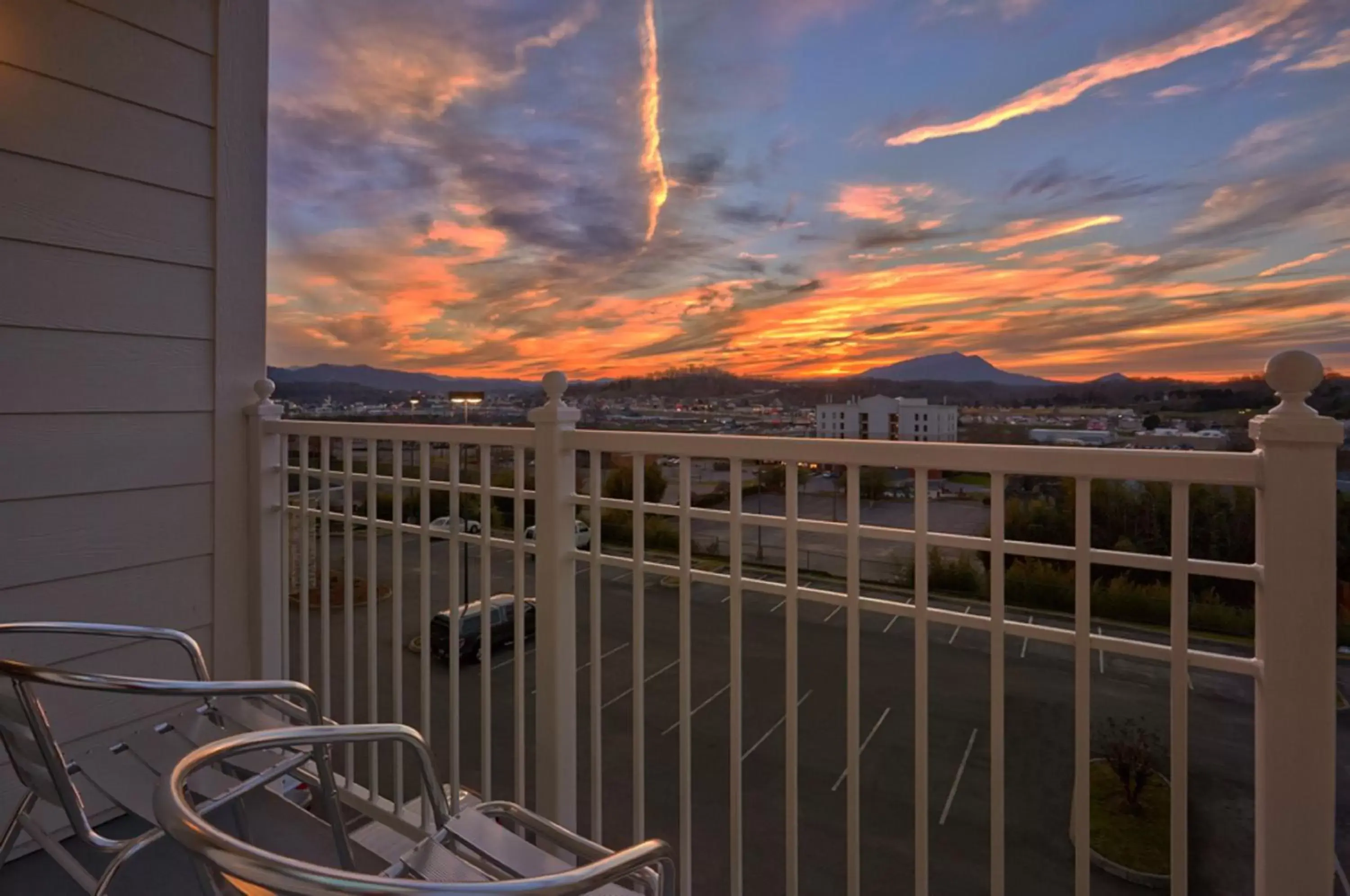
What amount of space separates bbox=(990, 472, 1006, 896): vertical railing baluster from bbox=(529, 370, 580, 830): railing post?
1.01m

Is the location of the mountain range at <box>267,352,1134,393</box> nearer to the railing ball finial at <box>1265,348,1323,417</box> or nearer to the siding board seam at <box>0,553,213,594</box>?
the siding board seam at <box>0,553,213,594</box>

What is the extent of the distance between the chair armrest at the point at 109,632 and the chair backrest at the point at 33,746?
200 millimetres

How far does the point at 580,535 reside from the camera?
1.90 meters

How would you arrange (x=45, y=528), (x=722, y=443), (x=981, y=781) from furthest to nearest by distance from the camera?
(x=981, y=781)
(x=45, y=528)
(x=722, y=443)

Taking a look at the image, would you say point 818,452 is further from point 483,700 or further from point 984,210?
point 984,210

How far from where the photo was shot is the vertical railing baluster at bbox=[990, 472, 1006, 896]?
1.24 metres

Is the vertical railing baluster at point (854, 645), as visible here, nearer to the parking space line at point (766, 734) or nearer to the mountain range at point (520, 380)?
the mountain range at point (520, 380)

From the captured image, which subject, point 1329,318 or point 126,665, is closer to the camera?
point 126,665

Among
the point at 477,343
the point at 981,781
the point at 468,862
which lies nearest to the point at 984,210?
the point at 477,343

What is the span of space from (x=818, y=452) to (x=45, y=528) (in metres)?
2.12

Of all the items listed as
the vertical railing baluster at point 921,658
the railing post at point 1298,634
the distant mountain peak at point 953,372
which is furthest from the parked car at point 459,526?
the railing post at point 1298,634

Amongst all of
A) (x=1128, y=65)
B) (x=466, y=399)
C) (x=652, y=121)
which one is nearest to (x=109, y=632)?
(x=466, y=399)

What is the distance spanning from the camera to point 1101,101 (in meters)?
4.60

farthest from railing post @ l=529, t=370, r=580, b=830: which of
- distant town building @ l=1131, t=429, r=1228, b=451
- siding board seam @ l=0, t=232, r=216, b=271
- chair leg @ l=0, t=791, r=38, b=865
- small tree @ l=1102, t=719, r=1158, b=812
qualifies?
small tree @ l=1102, t=719, r=1158, b=812
